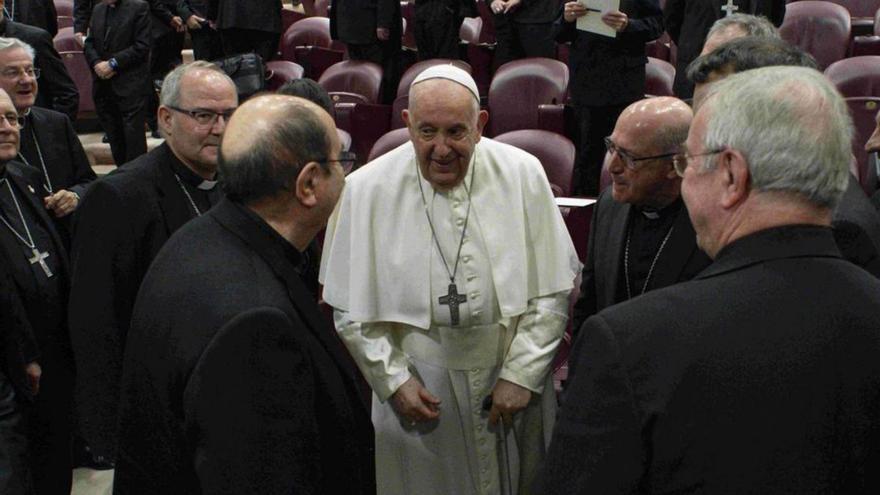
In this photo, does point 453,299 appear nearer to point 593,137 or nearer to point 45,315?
point 45,315

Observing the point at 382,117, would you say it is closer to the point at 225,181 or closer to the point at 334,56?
the point at 334,56

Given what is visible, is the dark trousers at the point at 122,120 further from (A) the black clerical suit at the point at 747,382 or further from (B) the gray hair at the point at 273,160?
(A) the black clerical suit at the point at 747,382

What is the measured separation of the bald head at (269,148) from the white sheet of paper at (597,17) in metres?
3.71

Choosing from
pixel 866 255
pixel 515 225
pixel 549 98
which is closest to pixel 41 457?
pixel 515 225

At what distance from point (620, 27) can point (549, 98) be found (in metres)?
1.31

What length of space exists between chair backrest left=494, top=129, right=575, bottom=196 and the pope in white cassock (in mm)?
2211

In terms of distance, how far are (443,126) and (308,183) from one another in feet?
2.98

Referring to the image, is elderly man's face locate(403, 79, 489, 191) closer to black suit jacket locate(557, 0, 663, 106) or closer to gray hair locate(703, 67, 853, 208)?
gray hair locate(703, 67, 853, 208)

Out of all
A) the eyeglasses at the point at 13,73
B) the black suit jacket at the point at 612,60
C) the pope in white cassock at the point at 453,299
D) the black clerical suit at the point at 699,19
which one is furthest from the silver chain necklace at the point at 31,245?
the black clerical suit at the point at 699,19

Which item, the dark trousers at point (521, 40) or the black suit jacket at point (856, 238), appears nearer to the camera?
the black suit jacket at point (856, 238)

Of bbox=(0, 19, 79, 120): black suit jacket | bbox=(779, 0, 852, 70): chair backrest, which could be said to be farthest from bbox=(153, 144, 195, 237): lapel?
bbox=(779, 0, 852, 70): chair backrest

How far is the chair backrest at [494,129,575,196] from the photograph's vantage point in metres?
5.27

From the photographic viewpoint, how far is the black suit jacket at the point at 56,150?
4211mm

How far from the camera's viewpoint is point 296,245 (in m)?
2.04
